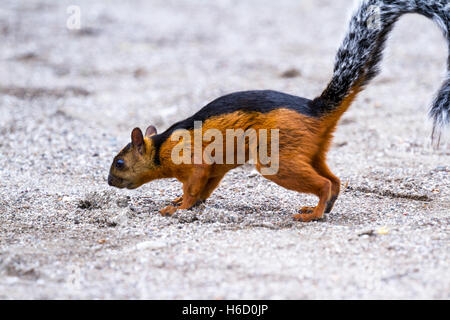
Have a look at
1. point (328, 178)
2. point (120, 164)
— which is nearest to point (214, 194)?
point (120, 164)

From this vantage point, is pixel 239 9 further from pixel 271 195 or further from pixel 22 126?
pixel 271 195

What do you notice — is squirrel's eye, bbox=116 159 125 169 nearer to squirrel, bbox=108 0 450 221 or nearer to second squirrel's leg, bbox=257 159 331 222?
squirrel, bbox=108 0 450 221

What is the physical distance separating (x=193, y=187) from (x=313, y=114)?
115 cm

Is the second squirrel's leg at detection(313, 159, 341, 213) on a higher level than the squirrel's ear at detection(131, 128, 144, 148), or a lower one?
lower

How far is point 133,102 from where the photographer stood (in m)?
9.48

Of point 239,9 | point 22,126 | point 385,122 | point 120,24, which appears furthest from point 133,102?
point 239,9

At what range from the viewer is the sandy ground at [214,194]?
3600 millimetres

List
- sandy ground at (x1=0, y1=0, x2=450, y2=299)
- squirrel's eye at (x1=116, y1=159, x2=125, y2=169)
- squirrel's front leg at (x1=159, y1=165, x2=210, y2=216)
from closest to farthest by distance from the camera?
sandy ground at (x1=0, y1=0, x2=450, y2=299), squirrel's front leg at (x1=159, y1=165, x2=210, y2=216), squirrel's eye at (x1=116, y1=159, x2=125, y2=169)

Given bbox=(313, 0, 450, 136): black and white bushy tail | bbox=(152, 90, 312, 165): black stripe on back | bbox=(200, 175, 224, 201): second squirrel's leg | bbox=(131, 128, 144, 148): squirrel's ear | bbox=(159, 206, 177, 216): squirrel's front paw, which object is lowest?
bbox=(159, 206, 177, 216): squirrel's front paw

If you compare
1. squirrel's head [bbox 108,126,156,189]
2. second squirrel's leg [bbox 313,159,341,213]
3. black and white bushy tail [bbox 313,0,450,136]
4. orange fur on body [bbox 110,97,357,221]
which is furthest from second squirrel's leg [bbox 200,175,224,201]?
black and white bushy tail [bbox 313,0,450,136]

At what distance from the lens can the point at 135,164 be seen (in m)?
5.23

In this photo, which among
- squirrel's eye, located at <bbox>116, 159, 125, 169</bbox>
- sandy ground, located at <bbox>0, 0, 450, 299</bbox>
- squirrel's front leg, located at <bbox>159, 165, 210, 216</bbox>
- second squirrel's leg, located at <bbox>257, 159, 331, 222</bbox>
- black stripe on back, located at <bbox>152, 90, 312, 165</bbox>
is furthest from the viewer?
squirrel's eye, located at <bbox>116, 159, 125, 169</bbox>

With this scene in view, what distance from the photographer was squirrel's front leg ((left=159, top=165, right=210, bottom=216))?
489 cm
